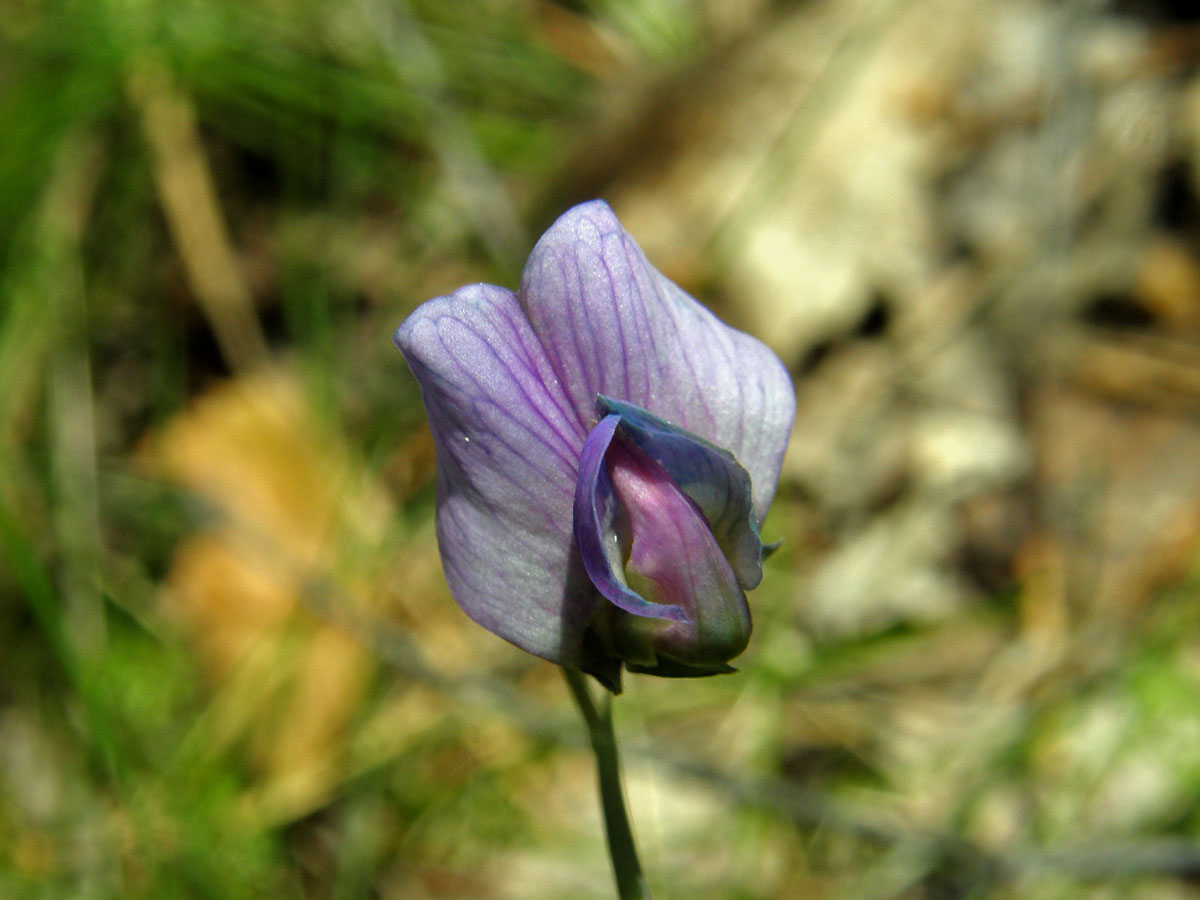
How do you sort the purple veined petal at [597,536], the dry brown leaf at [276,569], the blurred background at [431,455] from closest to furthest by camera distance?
the purple veined petal at [597,536] → the blurred background at [431,455] → the dry brown leaf at [276,569]

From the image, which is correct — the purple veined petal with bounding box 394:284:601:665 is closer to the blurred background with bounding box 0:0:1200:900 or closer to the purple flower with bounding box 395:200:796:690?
the purple flower with bounding box 395:200:796:690

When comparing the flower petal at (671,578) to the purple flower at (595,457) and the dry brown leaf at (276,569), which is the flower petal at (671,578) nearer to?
the purple flower at (595,457)

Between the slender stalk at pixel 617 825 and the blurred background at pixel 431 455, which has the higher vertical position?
the slender stalk at pixel 617 825

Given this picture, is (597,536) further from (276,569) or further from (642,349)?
(276,569)

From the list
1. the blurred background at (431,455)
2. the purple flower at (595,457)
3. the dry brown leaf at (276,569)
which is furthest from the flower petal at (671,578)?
the dry brown leaf at (276,569)

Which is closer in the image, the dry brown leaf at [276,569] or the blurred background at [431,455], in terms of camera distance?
the blurred background at [431,455]

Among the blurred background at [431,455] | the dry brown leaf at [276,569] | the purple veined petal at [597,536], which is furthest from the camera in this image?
the dry brown leaf at [276,569]

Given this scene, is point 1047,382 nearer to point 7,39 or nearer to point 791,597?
point 791,597

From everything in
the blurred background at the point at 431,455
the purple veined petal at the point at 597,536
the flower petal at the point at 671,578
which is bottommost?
the blurred background at the point at 431,455
